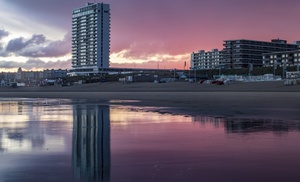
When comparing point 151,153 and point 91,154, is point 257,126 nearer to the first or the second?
point 151,153

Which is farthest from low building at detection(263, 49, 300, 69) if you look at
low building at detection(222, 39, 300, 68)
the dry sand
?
the dry sand

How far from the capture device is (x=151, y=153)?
11.0 meters

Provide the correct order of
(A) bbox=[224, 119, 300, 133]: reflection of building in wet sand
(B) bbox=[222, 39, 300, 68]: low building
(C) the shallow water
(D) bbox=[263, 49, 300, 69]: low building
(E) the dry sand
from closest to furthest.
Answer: (C) the shallow water → (A) bbox=[224, 119, 300, 133]: reflection of building in wet sand → (E) the dry sand → (D) bbox=[263, 49, 300, 69]: low building → (B) bbox=[222, 39, 300, 68]: low building

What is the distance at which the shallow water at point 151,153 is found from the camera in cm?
829

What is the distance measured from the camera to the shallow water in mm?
8289

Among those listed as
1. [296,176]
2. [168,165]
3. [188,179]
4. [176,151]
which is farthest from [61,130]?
[296,176]

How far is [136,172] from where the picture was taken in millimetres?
8508

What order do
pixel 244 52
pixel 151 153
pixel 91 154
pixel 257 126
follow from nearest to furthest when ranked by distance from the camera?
pixel 91 154 < pixel 151 153 < pixel 257 126 < pixel 244 52

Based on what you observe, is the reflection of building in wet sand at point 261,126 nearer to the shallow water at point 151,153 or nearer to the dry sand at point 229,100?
the shallow water at point 151,153

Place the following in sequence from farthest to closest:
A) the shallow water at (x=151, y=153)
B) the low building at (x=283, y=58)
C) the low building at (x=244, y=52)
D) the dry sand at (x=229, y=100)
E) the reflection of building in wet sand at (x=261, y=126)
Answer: the low building at (x=244, y=52) < the low building at (x=283, y=58) < the dry sand at (x=229, y=100) < the reflection of building in wet sand at (x=261, y=126) < the shallow water at (x=151, y=153)

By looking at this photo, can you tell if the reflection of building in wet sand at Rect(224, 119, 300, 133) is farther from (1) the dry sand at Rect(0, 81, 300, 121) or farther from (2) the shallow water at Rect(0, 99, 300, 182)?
(1) the dry sand at Rect(0, 81, 300, 121)

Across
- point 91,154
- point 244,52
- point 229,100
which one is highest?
point 244,52

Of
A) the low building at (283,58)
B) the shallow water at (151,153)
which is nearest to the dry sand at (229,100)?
the shallow water at (151,153)

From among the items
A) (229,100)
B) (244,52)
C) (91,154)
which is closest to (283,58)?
(244,52)
